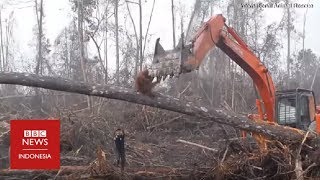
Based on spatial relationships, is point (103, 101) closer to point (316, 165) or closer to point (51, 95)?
point (51, 95)

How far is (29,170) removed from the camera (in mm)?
8906

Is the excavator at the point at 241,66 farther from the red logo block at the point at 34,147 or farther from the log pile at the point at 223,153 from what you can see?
the red logo block at the point at 34,147

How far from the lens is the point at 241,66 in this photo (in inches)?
353

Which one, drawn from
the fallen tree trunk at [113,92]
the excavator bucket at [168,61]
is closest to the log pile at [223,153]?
the fallen tree trunk at [113,92]

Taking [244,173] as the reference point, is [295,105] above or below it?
above

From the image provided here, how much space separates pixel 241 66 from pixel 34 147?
4.34 meters

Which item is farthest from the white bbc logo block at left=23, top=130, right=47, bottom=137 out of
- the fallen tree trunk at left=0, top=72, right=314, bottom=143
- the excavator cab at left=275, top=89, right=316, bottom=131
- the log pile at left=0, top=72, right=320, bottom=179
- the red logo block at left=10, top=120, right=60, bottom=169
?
the excavator cab at left=275, top=89, right=316, bottom=131

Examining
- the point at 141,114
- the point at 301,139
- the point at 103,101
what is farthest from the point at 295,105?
the point at 103,101

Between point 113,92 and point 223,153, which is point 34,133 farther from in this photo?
point 223,153

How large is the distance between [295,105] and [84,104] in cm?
1200

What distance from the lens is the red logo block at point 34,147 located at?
29.0 feet

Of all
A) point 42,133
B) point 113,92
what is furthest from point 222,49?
point 42,133

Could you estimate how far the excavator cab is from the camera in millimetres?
9344

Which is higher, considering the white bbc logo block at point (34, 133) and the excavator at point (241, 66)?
the excavator at point (241, 66)
